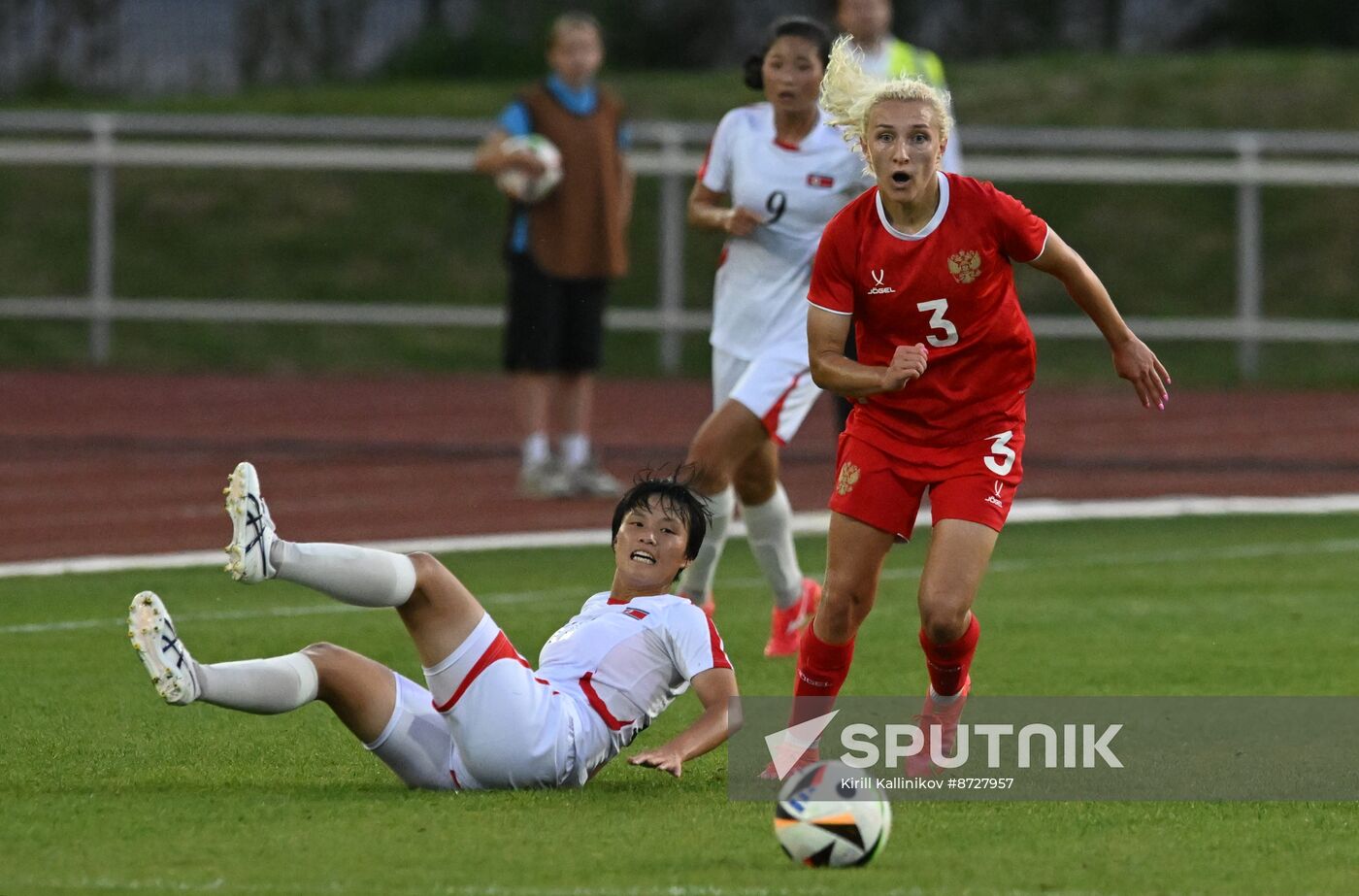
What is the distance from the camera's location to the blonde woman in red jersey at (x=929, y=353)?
652 centimetres

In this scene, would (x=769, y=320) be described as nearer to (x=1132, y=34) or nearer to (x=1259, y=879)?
(x=1259, y=879)

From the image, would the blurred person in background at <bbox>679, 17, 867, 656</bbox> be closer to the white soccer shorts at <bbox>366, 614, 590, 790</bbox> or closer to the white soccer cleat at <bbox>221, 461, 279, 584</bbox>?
the white soccer shorts at <bbox>366, 614, 590, 790</bbox>

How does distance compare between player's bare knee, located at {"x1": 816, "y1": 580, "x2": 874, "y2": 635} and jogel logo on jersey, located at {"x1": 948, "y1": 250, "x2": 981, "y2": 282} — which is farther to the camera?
player's bare knee, located at {"x1": 816, "y1": 580, "x2": 874, "y2": 635}

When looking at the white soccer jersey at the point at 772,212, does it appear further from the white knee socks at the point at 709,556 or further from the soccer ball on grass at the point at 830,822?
the soccer ball on grass at the point at 830,822

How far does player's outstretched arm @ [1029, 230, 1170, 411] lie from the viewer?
21.7 feet

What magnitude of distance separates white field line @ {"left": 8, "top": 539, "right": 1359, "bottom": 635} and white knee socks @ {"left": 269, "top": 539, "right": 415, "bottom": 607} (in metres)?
3.22

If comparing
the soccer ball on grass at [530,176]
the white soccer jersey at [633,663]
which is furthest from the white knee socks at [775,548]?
the soccer ball on grass at [530,176]

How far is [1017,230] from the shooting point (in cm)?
658

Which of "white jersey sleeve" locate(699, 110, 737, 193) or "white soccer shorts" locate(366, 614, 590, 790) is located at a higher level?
"white jersey sleeve" locate(699, 110, 737, 193)

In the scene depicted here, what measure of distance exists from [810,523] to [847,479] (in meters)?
6.09

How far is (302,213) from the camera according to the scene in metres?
25.6

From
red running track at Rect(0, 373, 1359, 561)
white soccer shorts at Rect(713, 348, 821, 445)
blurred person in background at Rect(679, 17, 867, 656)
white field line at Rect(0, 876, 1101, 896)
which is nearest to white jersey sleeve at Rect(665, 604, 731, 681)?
white field line at Rect(0, 876, 1101, 896)

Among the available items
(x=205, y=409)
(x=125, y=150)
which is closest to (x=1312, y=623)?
(x=205, y=409)

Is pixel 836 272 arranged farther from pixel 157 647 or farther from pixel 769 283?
pixel 769 283
